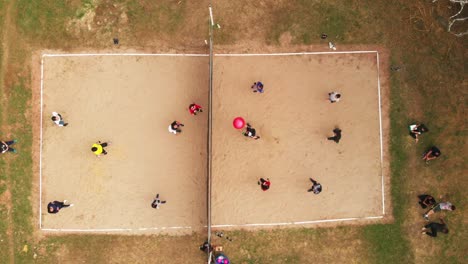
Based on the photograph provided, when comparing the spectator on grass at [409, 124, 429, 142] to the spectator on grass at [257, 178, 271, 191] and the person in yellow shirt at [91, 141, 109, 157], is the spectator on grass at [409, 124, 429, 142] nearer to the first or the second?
the spectator on grass at [257, 178, 271, 191]

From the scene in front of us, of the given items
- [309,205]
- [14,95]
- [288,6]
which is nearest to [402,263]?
[309,205]

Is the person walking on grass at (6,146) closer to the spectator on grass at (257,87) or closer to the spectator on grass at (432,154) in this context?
the spectator on grass at (257,87)

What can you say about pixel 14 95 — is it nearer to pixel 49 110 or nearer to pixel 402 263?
pixel 49 110

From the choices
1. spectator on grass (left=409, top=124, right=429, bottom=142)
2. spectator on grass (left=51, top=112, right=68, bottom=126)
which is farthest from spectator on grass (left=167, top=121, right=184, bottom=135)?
spectator on grass (left=409, top=124, right=429, bottom=142)

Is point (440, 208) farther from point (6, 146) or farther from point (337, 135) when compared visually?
point (6, 146)

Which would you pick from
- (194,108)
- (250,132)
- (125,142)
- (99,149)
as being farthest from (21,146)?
(250,132)
